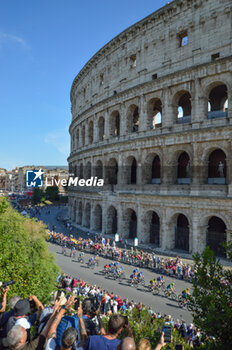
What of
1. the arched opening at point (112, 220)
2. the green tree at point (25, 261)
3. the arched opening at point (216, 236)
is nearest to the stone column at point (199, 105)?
the arched opening at point (216, 236)

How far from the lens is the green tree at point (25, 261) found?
8258mm

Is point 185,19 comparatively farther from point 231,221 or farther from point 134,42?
point 231,221

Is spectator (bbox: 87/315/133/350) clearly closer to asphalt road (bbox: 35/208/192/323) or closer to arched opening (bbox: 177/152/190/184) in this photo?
asphalt road (bbox: 35/208/192/323)

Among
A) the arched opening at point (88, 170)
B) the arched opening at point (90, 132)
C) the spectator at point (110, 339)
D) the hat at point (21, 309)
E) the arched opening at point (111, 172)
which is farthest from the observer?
the arched opening at point (90, 132)

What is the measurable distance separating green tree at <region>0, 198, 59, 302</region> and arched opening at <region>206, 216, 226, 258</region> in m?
12.1

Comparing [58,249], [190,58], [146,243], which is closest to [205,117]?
[190,58]

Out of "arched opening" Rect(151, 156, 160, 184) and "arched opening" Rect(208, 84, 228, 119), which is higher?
"arched opening" Rect(208, 84, 228, 119)

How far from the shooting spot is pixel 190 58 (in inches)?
855

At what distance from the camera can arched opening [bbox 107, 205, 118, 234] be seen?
95.9ft

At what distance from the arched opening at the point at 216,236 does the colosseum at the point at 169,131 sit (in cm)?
8

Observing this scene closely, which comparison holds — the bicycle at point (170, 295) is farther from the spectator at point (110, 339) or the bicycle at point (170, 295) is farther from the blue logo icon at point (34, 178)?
the blue logo icon at point (34, 178)

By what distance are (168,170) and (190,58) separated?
9.40m

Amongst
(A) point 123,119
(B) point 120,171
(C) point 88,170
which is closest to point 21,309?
(B) point 120,171

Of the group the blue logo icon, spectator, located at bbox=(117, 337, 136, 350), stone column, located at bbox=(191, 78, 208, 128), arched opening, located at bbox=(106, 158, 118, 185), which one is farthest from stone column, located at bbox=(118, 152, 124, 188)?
spectator, located at bbox=(117, 337, 136, 350)
